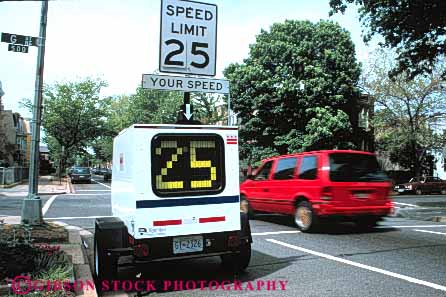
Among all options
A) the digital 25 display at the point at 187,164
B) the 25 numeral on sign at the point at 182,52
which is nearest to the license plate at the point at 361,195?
the 25 numeral on sign at the point at 182,52

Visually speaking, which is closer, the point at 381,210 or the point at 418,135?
the point at 381,210

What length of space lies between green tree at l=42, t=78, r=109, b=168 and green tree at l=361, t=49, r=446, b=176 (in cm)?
2741

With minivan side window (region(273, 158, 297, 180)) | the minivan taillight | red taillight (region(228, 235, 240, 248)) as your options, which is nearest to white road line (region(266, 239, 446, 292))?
the minivan taillight

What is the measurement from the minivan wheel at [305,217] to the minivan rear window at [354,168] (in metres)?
0.92

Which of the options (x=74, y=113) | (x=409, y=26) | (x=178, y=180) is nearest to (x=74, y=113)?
(x=74, y=113)

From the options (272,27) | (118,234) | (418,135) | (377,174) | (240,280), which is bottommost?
(240,280)

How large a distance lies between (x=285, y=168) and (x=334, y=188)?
179 cm

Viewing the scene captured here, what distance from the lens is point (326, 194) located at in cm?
1003

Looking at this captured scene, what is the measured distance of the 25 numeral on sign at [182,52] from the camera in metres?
6.89

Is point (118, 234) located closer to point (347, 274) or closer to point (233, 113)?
point (347, 274)

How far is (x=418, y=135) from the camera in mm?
33906

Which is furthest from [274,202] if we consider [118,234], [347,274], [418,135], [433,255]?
[418,135]

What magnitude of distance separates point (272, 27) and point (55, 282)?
97.4ft

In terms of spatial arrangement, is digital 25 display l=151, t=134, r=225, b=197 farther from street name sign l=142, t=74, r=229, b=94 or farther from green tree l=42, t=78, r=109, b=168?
green tree l=42, t=78, r=109, b=168
